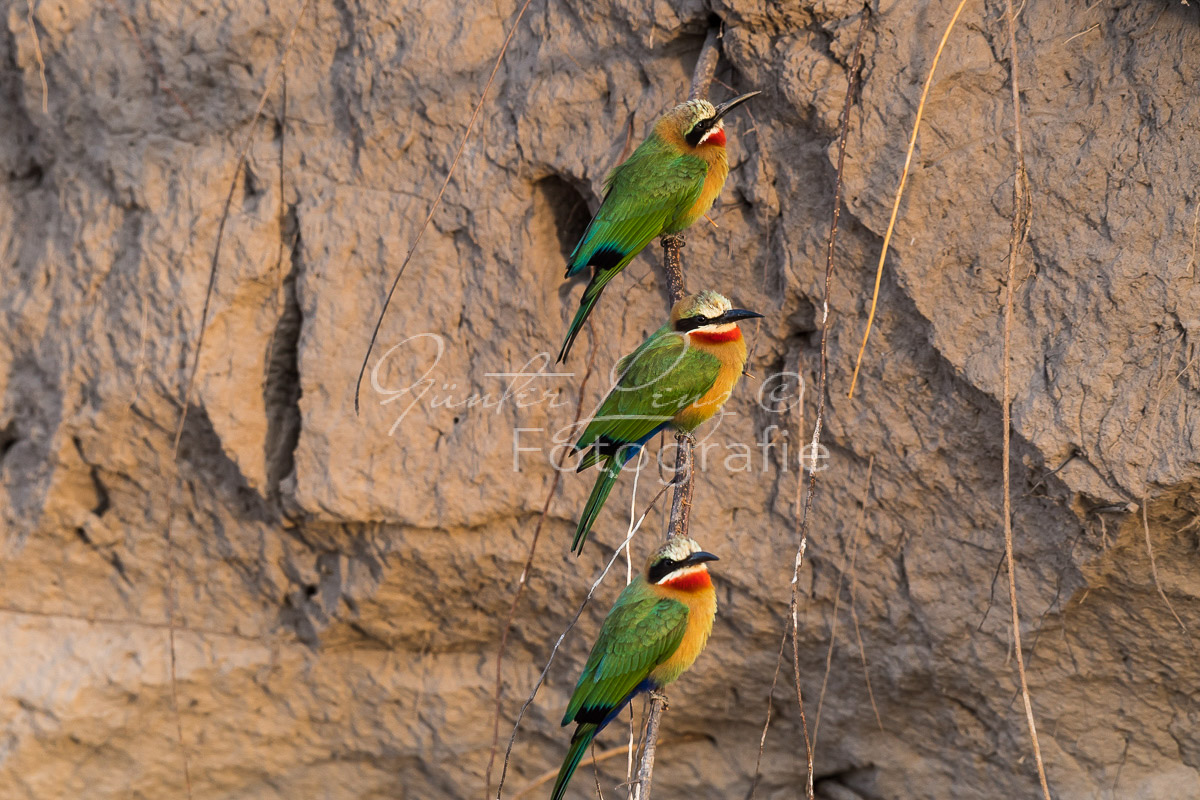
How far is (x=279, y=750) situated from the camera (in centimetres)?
330

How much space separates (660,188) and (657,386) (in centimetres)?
43

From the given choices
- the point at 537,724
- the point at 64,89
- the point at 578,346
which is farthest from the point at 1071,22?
the point at 64,89

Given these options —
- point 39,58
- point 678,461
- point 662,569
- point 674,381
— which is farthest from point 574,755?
point 39,58

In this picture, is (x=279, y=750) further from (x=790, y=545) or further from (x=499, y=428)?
(x=790, y=545)

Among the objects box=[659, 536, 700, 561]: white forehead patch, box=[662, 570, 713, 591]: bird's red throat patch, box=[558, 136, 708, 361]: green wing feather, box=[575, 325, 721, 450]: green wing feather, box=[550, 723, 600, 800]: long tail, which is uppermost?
box=[558, 136, 708, 361]: green wing feather

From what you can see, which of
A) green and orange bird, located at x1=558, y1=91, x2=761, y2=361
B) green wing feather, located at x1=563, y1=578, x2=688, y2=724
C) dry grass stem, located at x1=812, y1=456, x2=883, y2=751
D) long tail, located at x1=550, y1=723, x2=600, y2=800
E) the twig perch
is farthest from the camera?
dry grass stem, located at x1=812, y1=456, x2=883, y2=751

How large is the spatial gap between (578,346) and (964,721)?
4.58 ft

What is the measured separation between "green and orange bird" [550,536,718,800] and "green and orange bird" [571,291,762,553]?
19 centimetres

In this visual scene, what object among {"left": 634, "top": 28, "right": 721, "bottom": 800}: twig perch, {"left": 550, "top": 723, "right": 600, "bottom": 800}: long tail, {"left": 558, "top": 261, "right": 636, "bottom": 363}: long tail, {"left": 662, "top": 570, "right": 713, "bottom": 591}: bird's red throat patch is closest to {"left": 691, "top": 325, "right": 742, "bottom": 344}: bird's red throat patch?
{"left": 634, "top": 28, "right": 721, "bottom": 800}: twig perch

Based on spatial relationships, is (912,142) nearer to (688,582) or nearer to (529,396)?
(688,582)

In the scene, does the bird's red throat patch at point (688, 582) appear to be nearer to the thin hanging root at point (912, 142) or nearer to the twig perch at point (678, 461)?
the twig perch at point (678, 461)

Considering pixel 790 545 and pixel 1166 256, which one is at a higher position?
pixel 1166 256

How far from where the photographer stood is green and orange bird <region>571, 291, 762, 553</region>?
2.28 meters

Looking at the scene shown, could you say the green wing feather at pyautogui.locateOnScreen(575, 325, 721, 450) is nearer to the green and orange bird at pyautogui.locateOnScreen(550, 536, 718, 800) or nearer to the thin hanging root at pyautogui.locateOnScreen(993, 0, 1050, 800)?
the green and orange bird at pyautogui.locateOnScreen(550, 536, 718, 800)
